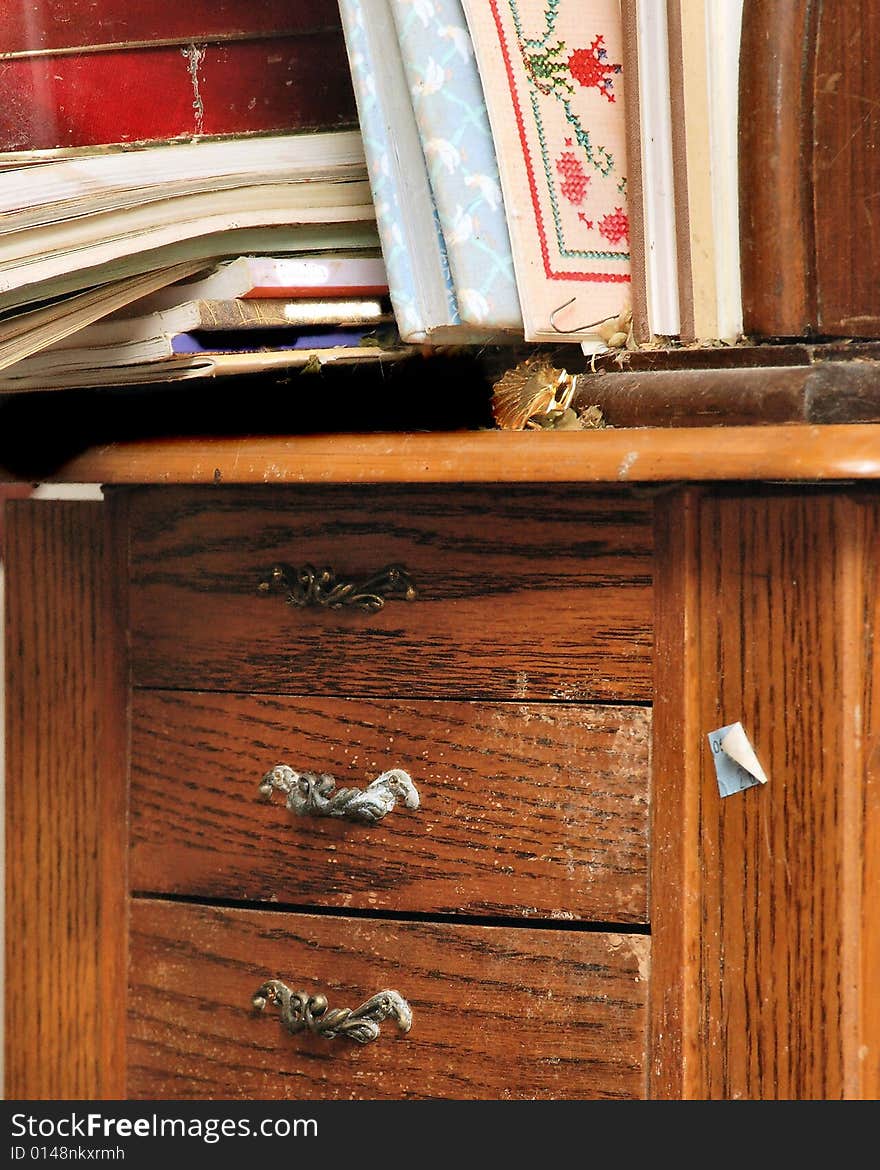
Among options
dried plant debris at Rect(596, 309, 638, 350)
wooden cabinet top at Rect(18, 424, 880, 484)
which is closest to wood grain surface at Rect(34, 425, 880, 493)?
wooden cabinet top at Rect(18, 424, 880, 484)

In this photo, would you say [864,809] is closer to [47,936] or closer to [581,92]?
[581,92]

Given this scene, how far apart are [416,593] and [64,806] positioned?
32 centimetres

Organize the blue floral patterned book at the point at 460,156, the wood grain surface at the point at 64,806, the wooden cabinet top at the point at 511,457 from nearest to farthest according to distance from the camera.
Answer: the wooden cabinet top at the point at 511,457 → the blue floral patterned book at the point at 460,156 → the wood grain surface at the point at 64,806

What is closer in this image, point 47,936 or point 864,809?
point 864,809

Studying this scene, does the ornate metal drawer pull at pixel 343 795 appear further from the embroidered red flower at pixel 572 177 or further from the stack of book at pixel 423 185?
the embroidered red flower at pixel 572 177

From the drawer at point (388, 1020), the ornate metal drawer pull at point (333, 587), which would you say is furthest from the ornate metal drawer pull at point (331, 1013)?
the ornate metal drawer pull at point (333, 587)

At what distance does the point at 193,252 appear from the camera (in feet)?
2.67

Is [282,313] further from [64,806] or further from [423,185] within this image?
[64,806]

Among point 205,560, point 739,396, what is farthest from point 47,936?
point 739,396

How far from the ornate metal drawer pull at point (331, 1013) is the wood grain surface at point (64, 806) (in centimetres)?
13

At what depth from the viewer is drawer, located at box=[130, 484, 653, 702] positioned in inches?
29.1

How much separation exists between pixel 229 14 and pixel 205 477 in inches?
12.6

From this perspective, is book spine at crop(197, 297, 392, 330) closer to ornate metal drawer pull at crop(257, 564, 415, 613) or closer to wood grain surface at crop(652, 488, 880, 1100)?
ornate metal drawer pull at crop(257, 564, 415, 613)

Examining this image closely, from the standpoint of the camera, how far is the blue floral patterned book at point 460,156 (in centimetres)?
77
